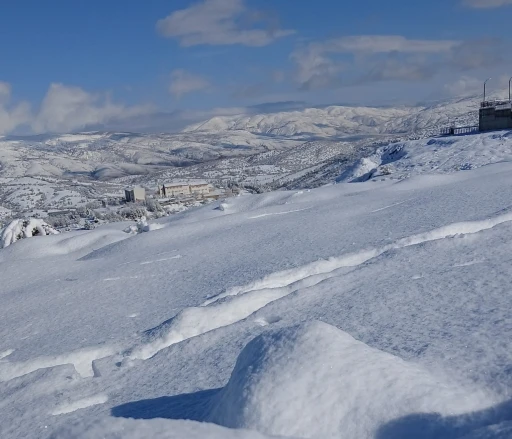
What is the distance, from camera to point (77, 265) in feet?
42.0

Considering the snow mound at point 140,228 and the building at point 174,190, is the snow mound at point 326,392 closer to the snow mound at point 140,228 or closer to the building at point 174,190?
the snow mound at point 140,228

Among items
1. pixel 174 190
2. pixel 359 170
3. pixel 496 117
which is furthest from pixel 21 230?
pixel 174 190

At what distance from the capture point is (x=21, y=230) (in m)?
20.6

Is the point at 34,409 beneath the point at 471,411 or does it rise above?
beneath

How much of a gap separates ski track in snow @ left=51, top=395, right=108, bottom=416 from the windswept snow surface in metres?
0.01

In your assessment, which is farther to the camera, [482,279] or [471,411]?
[482,279]

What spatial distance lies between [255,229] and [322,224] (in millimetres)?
1681

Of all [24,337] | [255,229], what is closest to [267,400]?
[24,337]

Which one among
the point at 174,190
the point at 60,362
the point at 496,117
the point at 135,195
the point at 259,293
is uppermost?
the point at 496,117

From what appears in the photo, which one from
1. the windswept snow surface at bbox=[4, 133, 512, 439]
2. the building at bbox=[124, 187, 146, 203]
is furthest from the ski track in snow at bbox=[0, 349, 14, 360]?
the building at bbox=[124, 187, 146, 203]

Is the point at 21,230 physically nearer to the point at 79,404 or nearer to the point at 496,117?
the point at 79,404

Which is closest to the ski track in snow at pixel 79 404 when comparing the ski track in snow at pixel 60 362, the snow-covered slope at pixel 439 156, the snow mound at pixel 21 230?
the ski track in snow at pixel 60 362

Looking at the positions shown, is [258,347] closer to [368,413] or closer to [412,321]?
[368,413]

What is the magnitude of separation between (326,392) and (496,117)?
1356 inches
